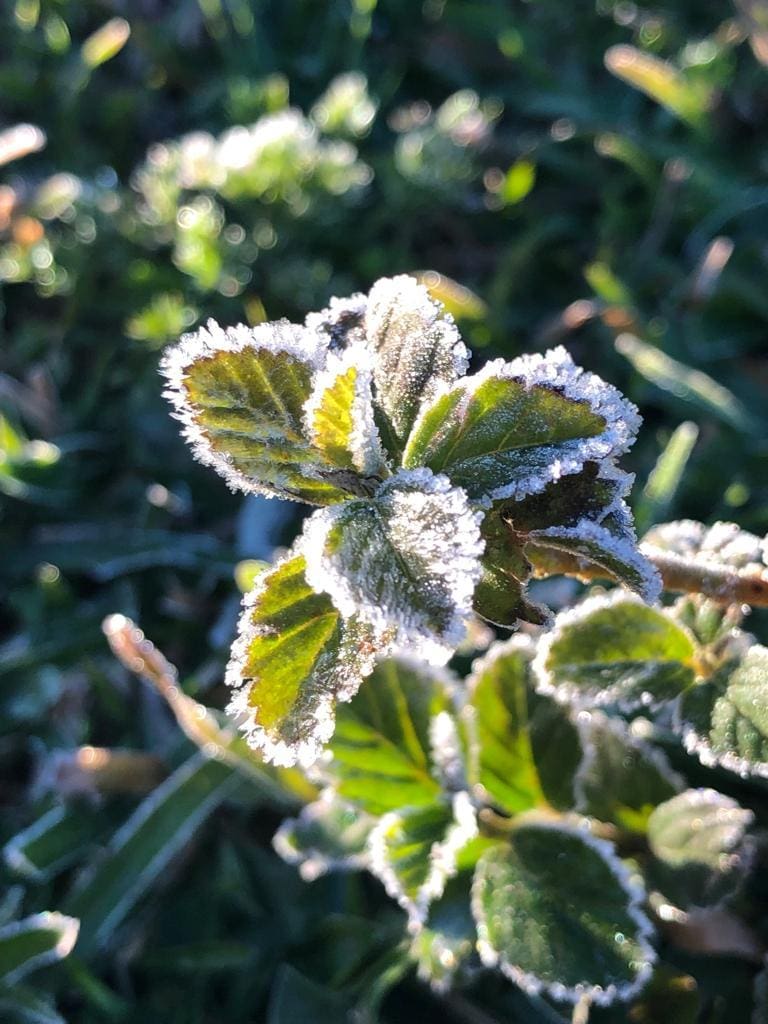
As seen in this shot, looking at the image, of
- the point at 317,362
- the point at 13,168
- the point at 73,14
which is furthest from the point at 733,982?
the point at 73,14

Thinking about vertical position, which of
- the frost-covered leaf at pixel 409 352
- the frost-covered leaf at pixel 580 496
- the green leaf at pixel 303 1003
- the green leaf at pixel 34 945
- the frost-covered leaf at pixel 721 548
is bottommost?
the green leaf at pixel 303 1003

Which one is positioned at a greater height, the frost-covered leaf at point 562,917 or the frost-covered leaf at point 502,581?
the frost-covered leaf at point 502,581

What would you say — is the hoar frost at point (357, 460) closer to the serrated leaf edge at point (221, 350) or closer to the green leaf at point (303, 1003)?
the serrated leaf edge at point (221, 350)

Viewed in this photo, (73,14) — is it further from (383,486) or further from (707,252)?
(383,486)

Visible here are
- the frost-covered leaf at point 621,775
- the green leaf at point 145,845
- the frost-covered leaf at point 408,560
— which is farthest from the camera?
the green leaf at point 145,845

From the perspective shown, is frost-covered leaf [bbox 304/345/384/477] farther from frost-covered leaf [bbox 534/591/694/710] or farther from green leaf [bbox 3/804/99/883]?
green leaf [bbox 3/804/99/883]

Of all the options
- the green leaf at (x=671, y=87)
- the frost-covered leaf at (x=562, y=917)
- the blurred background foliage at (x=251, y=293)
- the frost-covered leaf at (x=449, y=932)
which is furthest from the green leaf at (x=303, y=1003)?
the green leaf at (x=671, y=87)
